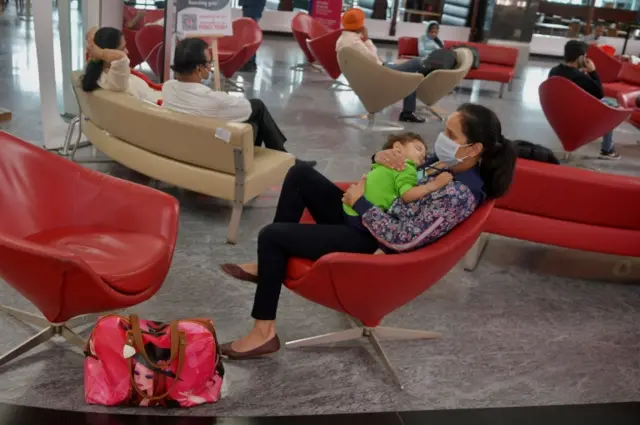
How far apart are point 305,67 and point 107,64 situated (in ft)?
20.0

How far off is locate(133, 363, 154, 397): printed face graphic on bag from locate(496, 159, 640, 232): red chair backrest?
6.98 ft

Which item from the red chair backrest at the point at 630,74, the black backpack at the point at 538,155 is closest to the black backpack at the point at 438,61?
the red chair backrest at the point at 630,74

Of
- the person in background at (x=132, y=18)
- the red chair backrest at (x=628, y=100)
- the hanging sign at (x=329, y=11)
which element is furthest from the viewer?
the hanging sign at (x=329, y=11)

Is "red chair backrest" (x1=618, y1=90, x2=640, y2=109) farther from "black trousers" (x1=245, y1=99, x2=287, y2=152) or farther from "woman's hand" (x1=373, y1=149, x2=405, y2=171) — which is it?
"woman's hand" (x1=373, y1=149, x2=405, y2=171)

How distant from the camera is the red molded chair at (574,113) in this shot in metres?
5.97

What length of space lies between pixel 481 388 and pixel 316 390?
27.3 inches

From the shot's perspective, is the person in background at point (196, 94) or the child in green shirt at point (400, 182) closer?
the child in green shirt at point (400, 182)

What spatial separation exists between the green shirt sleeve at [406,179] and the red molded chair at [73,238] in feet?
3.02

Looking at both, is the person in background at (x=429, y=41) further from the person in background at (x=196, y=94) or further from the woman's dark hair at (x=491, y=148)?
the woman's dark hair at (x=491, y=148)

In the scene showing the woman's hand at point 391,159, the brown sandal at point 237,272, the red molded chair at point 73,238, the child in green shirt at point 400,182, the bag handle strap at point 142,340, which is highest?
the woman's hand at point 391,159

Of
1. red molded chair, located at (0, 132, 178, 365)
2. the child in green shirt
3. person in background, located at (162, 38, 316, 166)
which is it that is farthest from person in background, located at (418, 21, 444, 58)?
red molded chair, located at (0, 132, 178, 365)

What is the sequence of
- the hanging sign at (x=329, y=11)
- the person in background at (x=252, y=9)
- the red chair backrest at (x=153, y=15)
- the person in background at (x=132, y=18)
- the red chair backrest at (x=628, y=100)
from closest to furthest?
the person in background at (x=132, y=18), the red chair backrest at (x=153, y=15), the red chair backrest at (x=628, y=100), the person in background at (x=252, y=9), the hanging sign at (x=329, y=11)

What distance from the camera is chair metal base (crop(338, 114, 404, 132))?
7012 mm

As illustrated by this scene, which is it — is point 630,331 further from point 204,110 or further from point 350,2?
point 350,2
